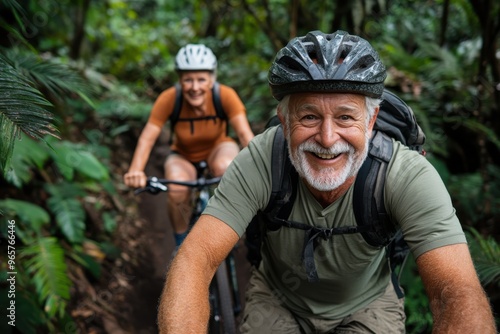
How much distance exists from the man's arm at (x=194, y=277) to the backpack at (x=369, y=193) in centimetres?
29

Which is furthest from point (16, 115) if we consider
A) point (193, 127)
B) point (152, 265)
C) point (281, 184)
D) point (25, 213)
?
point (152, 265)

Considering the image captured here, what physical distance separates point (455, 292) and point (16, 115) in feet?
7.00

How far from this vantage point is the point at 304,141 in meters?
2.41

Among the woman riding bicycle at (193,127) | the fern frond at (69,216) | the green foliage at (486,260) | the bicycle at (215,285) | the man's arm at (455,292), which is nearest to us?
the man's arm at (455,292)

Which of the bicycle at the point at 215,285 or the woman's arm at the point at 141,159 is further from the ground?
the woman's arm at the point at 141,159

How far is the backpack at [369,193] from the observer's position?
240 cm

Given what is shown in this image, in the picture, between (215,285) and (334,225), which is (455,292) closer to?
(334,225)

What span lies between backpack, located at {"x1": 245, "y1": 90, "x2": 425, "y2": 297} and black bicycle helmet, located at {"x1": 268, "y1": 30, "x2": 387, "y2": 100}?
0.87 ft

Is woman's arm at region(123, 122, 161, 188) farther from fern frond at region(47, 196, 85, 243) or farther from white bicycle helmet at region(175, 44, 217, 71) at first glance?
fern frond at region(47, 196, 85, 243)

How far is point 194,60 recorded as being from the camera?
5.35m

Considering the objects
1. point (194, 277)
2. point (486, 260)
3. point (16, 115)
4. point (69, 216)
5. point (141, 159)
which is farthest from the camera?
point (69, 216)

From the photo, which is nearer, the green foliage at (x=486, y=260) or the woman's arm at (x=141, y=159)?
the green foliage at (x=486, y=260)

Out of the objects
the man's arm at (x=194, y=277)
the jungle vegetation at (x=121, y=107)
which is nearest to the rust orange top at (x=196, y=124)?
the jungle vegetation at (x=121, y=107)

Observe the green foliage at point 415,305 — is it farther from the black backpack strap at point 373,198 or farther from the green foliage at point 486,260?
the black backpack strap at point 373,198
